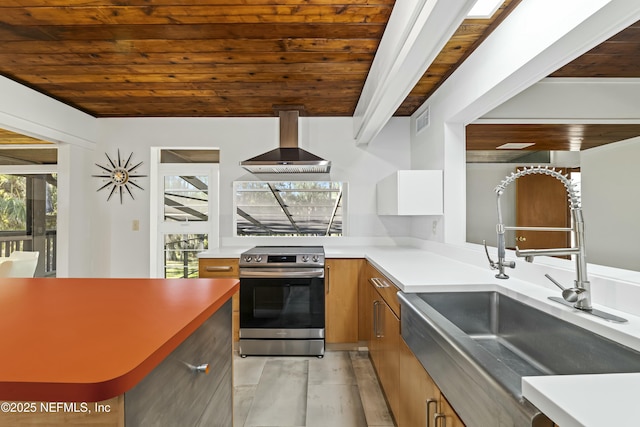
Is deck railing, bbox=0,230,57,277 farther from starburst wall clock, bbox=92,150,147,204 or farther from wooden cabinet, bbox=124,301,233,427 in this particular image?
wooden cabinet, bbox=124,301,233,427

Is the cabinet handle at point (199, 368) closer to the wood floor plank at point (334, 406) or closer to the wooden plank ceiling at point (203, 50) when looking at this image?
the wood floor plank at point (334, 406)

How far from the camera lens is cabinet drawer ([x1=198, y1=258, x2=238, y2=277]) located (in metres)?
2.93

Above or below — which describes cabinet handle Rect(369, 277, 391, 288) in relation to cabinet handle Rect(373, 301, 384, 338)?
above

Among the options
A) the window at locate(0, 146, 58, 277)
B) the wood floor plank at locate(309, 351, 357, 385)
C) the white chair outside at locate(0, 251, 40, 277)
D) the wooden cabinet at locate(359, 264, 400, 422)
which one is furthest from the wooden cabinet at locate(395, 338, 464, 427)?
the window at locate(0, 146, 58, 277)

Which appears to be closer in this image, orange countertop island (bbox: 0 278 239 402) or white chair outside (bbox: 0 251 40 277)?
orange countertop island (bbox: 0 278 239 402)

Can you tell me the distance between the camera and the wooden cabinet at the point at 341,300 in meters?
2.90

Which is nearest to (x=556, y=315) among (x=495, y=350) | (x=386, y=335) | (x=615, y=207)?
(x=495, y=350)

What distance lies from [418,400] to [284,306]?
1.70m

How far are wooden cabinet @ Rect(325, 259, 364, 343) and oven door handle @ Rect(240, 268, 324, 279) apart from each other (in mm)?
133

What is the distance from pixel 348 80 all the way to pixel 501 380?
249 centimetres

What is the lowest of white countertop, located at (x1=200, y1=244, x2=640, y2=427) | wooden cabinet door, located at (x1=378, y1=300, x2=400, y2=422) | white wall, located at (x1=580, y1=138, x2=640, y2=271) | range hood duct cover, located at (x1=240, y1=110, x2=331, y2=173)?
wooden cabinet door, located at (x1=378, y1=300, x2=400, y2=422)

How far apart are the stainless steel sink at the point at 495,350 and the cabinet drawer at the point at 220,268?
1.86 m

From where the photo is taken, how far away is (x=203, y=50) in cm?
225

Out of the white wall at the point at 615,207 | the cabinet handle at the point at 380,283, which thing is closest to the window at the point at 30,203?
the cabinet handle at the point at 380,283
